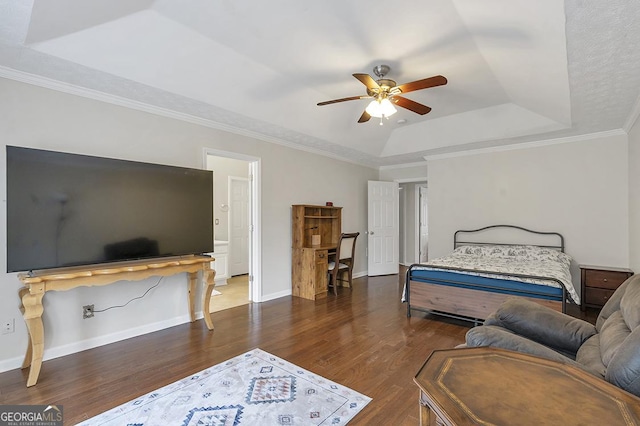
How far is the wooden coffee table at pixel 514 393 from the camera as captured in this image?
3.20 ft

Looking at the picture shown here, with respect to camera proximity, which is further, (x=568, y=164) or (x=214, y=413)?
(x=568, y=164)

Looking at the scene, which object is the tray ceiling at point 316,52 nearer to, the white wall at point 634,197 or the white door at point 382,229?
the white wall at point 634,197

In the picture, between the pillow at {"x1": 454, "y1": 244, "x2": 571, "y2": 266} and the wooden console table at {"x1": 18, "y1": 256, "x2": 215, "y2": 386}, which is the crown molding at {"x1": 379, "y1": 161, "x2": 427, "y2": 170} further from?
the wooden console table at {"x1": 18, "y1": 256, "x2": 215, "y2": 386}

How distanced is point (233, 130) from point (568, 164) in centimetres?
534

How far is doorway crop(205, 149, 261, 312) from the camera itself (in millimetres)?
5062

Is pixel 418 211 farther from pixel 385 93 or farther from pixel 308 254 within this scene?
pixel 385 93

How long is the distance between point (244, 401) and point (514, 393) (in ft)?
6.07

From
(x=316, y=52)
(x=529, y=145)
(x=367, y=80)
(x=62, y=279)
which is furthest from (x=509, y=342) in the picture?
(x=529, y=145)

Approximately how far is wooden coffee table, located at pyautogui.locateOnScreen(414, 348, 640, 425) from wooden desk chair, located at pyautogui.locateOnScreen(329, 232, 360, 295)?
3.92 m

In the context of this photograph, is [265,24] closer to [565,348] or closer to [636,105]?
[565,348]

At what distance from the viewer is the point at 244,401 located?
2234mm

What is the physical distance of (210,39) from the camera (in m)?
3.00

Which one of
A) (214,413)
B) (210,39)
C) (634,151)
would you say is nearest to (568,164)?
(634,151)

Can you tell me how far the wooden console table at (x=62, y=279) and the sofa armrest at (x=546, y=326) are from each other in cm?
307
